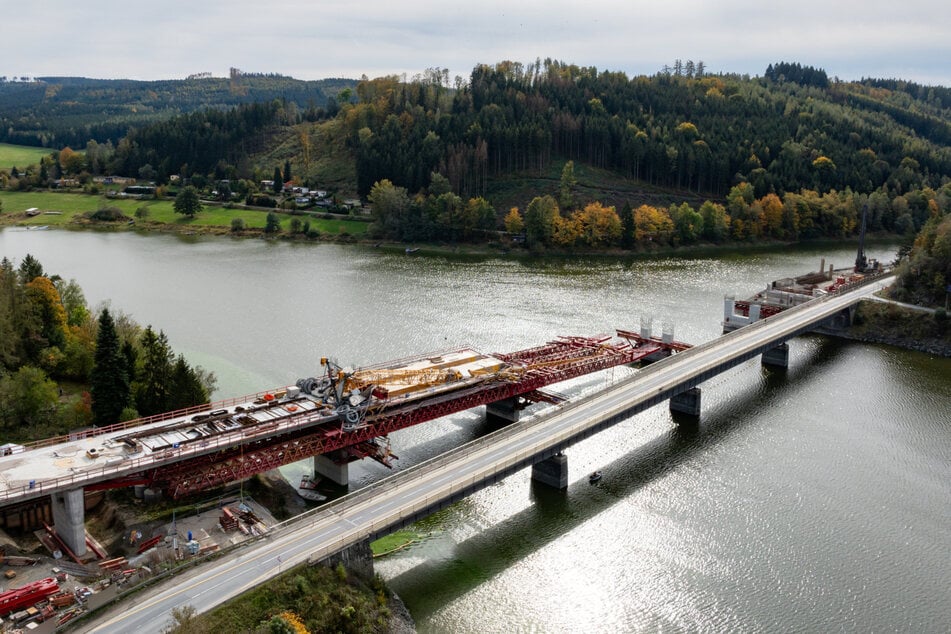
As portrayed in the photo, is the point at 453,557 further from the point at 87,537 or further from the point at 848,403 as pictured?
the point at 848,403

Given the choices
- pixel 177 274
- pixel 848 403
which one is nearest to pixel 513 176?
pixel 177 274

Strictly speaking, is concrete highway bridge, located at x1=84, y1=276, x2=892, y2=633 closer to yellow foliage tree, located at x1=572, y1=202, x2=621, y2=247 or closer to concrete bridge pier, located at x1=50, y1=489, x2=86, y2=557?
concrete bridge pier, located at x1=50, y1=489, x2=86, y2=557

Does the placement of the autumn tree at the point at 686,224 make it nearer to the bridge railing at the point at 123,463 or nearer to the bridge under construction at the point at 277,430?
the bridge under construction at the point at 277,430

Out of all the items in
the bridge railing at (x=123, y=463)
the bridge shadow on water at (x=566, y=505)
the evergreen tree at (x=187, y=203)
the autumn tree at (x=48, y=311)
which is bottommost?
the bridge shadow on water at (x=566, y=505)

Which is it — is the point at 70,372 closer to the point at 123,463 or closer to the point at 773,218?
the point at 123,463

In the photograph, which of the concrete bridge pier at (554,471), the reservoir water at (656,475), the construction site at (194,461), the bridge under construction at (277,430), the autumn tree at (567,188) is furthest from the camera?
the autumn tree at (567,188)

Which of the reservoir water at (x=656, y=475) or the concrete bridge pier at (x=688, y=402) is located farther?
the concrete bridge pier at (x=688, y=402)

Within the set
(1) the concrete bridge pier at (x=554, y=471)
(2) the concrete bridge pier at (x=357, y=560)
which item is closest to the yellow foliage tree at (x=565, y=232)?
(1) the concrete bridge pier at (x=554, y=471)
